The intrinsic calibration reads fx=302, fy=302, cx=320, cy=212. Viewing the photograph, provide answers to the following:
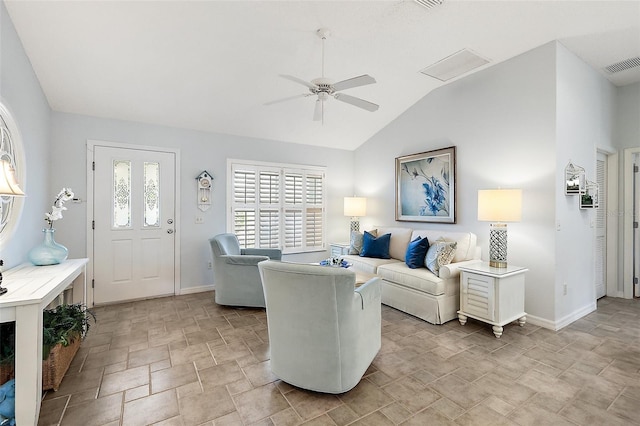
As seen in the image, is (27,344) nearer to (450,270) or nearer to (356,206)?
(450,270)

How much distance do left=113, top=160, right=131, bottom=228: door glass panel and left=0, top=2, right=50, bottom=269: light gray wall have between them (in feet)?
2.19

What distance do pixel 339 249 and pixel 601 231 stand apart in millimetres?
3822

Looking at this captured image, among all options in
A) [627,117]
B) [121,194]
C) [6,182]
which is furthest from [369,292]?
[627,117]

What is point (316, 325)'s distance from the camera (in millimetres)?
1984

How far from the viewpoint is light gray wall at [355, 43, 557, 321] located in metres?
3.31

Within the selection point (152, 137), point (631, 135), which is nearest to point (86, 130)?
point (152, 137)

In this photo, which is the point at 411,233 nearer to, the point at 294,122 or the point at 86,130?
the point at 294,122

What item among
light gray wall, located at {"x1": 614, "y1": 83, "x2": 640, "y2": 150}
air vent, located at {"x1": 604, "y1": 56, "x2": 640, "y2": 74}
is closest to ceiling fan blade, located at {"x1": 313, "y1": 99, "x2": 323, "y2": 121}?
air vent, located at {"x1": 604, "y1": 56, "x2": 640, "y2": 74}

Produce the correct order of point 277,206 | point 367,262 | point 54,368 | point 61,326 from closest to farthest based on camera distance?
point 54,368
point 61,326
point 367,262
point 277,206

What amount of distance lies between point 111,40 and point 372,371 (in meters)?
3.78

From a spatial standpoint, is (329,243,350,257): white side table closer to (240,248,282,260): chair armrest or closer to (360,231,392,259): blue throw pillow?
(360,231,392,259): blue throw pillow

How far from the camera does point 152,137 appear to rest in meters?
4.27

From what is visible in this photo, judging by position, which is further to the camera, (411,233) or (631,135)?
(411,233)

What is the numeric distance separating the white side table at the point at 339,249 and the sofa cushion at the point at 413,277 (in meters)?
1.22
